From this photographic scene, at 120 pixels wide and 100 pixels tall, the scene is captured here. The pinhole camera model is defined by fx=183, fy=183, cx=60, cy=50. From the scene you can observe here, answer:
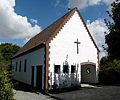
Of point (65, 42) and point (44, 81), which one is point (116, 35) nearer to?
point (65, 42)

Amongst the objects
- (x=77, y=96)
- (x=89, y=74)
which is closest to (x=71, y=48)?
(x=89, y=74)

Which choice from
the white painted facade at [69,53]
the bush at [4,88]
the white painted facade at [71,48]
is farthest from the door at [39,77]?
the bush at [4,88]

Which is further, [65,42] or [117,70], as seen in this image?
[117,70]

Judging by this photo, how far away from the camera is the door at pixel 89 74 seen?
2252 centimetres

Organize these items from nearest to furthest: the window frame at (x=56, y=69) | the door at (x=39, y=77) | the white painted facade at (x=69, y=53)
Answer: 1. the white painted facade at (x=69, y=53)
2. the window frame at (x=56, y=69)
3. the door at (x=39, y=77)

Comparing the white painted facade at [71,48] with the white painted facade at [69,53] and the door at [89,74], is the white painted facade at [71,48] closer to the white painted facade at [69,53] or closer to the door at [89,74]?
the white painted facade at [69,53]

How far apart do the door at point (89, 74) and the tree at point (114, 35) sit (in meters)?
5.94

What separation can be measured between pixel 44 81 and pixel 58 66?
7.34ft

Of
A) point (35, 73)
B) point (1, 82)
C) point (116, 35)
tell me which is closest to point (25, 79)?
point (35, 73)

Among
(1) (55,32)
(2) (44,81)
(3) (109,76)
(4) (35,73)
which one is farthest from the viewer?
(3) (109,76)

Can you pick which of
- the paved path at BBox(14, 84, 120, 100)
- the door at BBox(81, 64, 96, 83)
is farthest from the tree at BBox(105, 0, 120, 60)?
the door at BBox(81, 64, 96, 83)

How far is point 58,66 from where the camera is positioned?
→ 18688mm

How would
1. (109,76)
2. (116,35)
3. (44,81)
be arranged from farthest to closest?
(109,76) → (44,81) → (116,35)

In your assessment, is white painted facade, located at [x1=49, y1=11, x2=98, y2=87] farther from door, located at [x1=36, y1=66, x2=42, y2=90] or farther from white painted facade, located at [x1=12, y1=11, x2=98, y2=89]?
door, located at [x1=36, y1=66, x2=42, y2=90]
